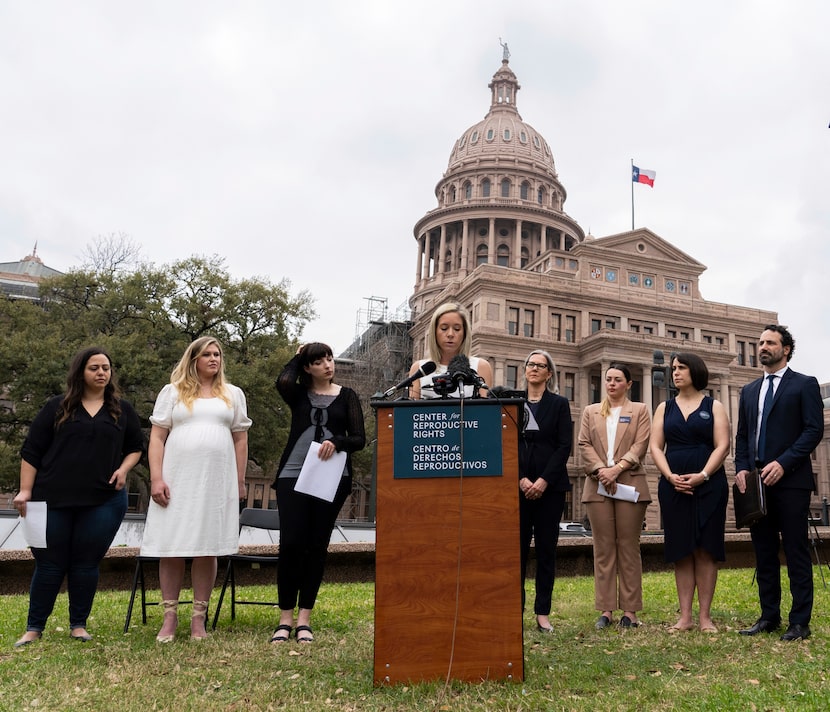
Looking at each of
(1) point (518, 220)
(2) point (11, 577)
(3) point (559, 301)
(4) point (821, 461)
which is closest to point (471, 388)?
(2) point (11, 577)

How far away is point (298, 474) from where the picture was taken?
587cm

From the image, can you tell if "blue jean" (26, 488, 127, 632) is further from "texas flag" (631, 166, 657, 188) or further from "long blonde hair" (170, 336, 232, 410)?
"texas flag" (631, 166, 657, 188)

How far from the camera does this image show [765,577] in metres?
Answer: 6.08

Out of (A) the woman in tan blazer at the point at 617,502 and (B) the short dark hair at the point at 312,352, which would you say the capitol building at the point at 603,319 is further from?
(B) the short dark hair at the point at 312,352

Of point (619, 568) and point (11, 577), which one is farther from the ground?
point (619, 568)

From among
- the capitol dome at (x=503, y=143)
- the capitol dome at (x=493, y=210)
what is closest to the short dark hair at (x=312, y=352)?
the capitol dome at (x=493, y=210)

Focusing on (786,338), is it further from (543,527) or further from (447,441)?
(447,441)

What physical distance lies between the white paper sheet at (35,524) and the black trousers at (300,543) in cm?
178

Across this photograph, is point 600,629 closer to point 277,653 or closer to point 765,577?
point 765,577

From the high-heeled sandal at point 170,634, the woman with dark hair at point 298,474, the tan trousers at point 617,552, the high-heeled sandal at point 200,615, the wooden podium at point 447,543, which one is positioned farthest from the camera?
the tan trousers at point 617,552

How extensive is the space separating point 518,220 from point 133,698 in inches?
3172

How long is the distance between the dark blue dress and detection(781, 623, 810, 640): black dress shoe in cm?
76

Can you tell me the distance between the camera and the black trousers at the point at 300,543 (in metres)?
5.80

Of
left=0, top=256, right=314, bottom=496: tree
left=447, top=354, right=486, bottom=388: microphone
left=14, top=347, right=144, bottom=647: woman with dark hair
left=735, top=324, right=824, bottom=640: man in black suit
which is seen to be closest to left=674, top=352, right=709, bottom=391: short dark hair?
left=735, top=324, right=824, bottom=640: man in black suit
